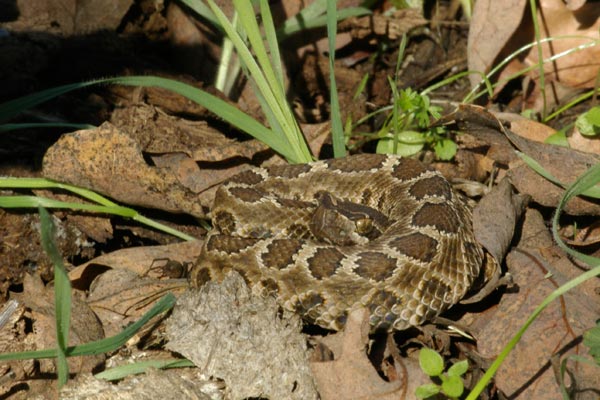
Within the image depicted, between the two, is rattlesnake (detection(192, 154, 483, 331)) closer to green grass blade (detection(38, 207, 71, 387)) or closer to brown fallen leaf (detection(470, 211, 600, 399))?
brown fallen leaf (detection(470, 211, 600, 399))

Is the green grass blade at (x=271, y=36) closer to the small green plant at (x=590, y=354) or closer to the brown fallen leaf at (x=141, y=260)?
the brown fallen leaf at (x=141, y=260)

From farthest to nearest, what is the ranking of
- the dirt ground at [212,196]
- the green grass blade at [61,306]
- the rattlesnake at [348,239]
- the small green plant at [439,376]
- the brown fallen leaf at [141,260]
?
the brown fallen leaf at [141,260] < the rattlesnake at [348,239] < the dirt ground at [212,196] < the small green plant at [439,376] < the green grass blade at [61,306]

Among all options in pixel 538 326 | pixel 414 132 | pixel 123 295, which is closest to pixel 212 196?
pixel 123 295

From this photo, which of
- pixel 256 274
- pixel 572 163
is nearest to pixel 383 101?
pixel 572 163

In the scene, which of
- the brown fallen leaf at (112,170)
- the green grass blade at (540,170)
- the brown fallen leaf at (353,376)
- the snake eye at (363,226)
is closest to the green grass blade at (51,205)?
the brown fallen leaf at (112,170)

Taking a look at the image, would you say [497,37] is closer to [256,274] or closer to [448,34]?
[448,34]

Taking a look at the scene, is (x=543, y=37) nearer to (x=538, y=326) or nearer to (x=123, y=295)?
(x=538, y=326)
